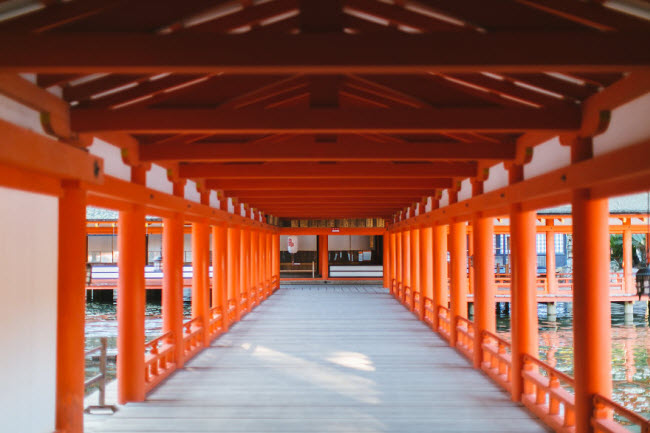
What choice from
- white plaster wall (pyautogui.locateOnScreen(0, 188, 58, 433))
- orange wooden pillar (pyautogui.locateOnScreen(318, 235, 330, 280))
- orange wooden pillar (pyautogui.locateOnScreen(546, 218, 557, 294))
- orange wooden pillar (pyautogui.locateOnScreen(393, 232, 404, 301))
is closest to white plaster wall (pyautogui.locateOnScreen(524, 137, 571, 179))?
white plaster wall (pyautogui.locateOnScreen(0, 188, 58, 433))

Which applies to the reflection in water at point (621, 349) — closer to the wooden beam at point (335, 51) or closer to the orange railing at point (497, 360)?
the orange railing at point (497, 360)

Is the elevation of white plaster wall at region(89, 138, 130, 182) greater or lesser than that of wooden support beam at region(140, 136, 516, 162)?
lesser

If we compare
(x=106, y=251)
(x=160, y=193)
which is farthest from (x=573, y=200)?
(x=106, y=251)

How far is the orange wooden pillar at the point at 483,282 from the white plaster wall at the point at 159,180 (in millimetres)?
4472

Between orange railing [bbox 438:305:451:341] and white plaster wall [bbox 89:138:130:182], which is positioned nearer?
white plaster wall [bbox 89:138:130:182]

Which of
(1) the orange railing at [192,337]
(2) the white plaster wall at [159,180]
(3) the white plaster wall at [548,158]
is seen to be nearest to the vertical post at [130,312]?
(2) the white plaster wall at [159,180]

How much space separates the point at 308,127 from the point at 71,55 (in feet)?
6.53

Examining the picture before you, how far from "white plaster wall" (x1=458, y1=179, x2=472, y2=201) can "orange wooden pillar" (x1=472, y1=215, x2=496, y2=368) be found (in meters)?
0.95

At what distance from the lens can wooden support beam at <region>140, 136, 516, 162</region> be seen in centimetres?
587

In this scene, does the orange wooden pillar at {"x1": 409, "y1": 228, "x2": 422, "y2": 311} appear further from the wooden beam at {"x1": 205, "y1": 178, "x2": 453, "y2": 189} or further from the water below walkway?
the wooden beam at {"x1": 205, "y1": 178, "x2": 453, "y2": 189}

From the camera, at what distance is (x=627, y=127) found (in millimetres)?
3893

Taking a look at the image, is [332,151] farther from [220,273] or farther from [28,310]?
[220,273]

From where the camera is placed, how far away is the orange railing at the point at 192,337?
27.0 ft

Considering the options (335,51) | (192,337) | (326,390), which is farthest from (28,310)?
(192,337)
